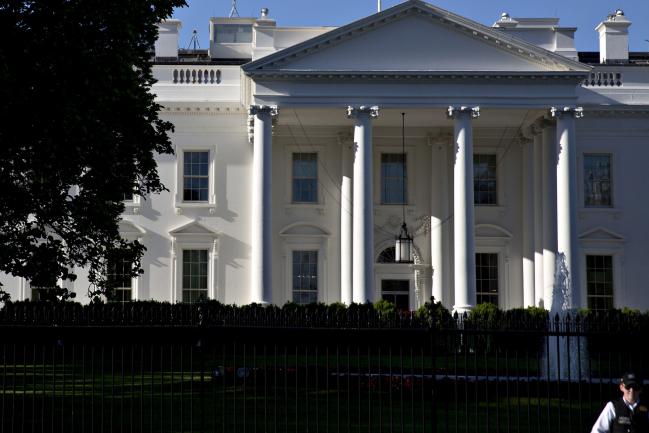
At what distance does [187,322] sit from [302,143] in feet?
40.2

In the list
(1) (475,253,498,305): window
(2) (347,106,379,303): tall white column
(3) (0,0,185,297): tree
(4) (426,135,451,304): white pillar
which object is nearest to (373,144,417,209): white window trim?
(4) (426,135,451,304): white pillar

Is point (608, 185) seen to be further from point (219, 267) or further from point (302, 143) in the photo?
point (219, 267)

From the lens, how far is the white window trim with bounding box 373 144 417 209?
3688 centimetres

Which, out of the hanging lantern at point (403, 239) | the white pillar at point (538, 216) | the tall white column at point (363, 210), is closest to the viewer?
the hanging lantern at point (403, 239)

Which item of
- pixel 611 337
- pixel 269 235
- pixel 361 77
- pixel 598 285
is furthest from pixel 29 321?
pixel 598 285

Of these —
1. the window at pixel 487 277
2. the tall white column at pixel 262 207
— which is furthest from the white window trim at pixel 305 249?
the window at pixel 487 277

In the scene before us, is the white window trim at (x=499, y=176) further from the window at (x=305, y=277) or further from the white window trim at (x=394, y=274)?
the window at (x=305, y=277)

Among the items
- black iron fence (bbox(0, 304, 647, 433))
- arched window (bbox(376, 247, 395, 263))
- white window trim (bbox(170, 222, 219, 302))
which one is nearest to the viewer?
black iron fence (bbox(0, 304, 647, 433))

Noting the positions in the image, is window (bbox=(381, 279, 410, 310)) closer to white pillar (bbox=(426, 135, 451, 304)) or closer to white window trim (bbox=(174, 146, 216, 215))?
white pillar (bbox=(426, 135, 451, 304))

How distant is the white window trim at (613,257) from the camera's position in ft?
119

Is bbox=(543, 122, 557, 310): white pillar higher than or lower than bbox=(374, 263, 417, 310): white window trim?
higher

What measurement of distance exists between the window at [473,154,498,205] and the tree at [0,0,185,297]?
19.8 meters

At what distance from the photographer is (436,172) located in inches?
1435

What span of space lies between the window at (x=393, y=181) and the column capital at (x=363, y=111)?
14.9 feet
